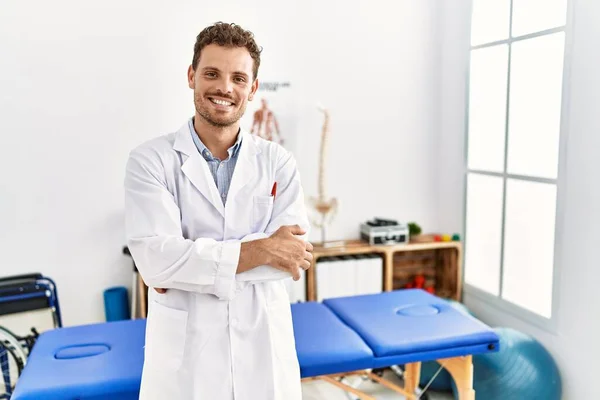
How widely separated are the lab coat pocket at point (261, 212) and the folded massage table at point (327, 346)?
0.56 m

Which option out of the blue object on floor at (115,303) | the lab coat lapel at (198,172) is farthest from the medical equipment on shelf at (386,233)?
the lab coat lapel at (198,172)

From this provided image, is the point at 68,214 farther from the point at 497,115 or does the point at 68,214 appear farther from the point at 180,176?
the point at 497,115

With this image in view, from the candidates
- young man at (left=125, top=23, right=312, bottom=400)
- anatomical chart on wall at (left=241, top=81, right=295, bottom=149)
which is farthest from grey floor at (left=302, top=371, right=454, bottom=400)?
anatomical chart on wall at (left=241, top=81, right=295, bottom=149)

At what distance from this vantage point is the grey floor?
297cm

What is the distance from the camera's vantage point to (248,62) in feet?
5.30

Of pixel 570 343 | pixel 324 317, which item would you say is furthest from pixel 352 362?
pixel 570 343

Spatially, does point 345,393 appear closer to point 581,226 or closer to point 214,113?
point 581,226

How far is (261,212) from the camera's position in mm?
1666

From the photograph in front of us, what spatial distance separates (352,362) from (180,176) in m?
0.95

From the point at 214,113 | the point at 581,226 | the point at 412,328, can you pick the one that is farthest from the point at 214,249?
the point at 581,226

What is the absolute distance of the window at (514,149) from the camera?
2.78 meters

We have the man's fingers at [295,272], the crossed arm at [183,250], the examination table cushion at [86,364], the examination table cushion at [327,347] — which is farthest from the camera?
the examination table cushion at [327,347]

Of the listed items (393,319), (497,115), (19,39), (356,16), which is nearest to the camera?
(393,319)

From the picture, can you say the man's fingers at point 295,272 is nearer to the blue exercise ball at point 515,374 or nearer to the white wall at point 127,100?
the blue exercise ball at point 515,374
